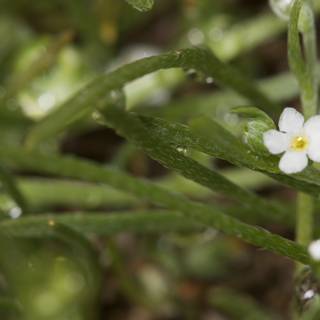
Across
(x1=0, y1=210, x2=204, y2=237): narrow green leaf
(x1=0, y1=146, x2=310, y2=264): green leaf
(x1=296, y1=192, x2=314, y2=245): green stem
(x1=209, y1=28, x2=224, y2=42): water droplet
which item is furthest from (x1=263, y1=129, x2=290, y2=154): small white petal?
(x1=209, y1=28, x2=224, y2=42): water droplet

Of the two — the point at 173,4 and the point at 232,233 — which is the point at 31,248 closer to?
the point at 232,233

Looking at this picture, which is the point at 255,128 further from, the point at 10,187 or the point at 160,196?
the point at 10,187

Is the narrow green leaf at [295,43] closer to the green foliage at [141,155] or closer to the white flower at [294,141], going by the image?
the green foliage at [141,155]

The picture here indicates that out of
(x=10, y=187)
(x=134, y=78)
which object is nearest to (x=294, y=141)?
(x=134, y=78)

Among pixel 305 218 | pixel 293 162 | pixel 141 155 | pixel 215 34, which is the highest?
pixel 215 34

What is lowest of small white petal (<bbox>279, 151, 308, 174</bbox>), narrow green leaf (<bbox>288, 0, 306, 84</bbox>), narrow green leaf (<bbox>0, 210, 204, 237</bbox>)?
small white petal (<bbox>279, 151, 308, 174</bbox>)

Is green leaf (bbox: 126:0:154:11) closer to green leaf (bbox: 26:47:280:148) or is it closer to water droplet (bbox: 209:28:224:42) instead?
green leaf (bbox: 26:47:280:148)

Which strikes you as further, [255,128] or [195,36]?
[195,36]
